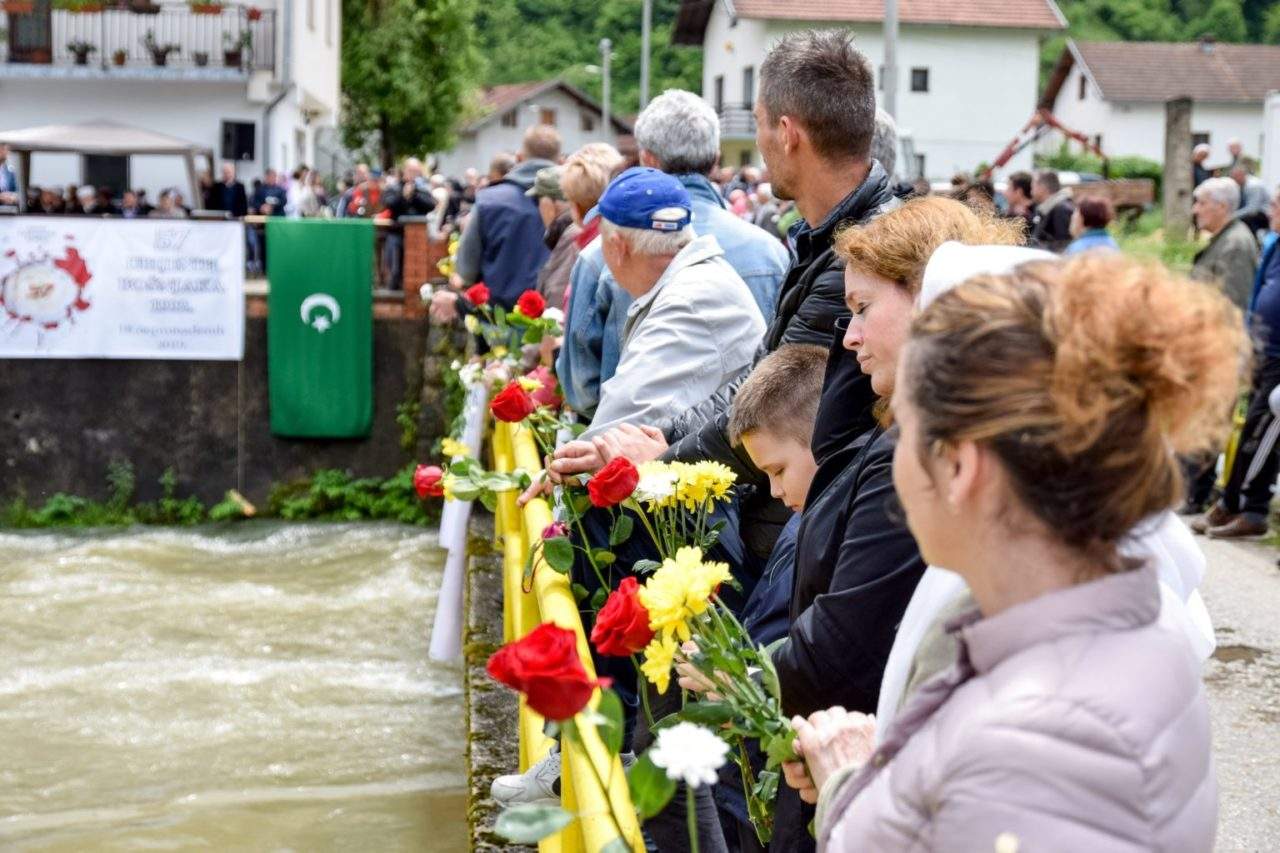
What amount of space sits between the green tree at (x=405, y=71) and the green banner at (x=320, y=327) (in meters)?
32.8

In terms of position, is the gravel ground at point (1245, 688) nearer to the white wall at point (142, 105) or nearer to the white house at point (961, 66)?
the white wall at point (142, 105)

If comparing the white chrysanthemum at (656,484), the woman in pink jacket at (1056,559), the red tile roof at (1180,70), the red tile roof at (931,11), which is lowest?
the white chrysanthemum at (656,484)

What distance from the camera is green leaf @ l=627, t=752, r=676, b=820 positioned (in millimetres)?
1936

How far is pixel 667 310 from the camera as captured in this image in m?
4.77

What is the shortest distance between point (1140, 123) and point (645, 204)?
63.0m

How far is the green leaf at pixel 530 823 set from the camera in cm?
185

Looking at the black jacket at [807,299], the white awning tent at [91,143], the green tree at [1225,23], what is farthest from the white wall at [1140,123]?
the black jacket at [807,299]

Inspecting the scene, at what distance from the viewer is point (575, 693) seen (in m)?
1.97

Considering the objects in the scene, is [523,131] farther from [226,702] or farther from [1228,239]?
[226,702]

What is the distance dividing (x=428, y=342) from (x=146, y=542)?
109 inches

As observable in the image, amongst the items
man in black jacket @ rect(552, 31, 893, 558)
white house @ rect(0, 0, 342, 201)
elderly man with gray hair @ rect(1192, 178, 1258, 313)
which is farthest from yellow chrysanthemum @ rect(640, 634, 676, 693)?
white house @ rect(0, 0, 342, 201)

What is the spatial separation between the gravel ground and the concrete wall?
8.22 metres

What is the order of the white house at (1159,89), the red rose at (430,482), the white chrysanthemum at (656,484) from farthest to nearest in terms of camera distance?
the white house at (1159,89)
the red rose at (430,482)
the white chrysanthemum at (656,484)

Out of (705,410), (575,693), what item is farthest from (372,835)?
(575,693)
